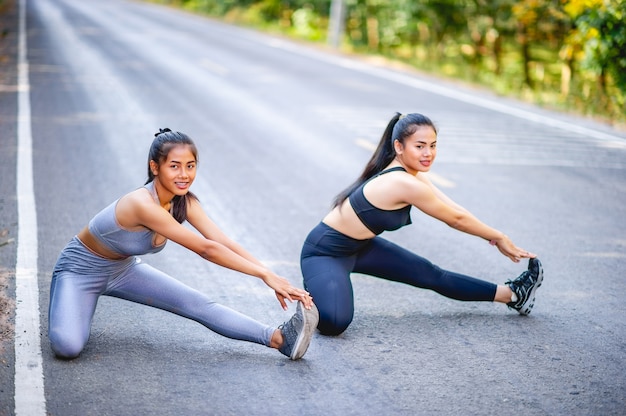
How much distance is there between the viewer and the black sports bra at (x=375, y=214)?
5.05 meters

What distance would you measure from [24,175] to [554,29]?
19.0m

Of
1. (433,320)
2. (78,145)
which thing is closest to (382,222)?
(433,320)

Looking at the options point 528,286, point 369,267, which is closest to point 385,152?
point 369,267

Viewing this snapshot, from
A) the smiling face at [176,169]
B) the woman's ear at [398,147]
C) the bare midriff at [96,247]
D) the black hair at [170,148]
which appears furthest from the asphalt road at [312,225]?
the woman's ear at [398,147]

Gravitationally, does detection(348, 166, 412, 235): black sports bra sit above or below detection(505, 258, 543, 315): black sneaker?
above

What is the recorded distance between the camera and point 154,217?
4328 mm

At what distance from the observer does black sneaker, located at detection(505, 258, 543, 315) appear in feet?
17.2

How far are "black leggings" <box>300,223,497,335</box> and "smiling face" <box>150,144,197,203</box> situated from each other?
1.12 metres

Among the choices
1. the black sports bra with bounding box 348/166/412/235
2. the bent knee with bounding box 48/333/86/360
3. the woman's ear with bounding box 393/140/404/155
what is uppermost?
the woman's ear with bounding box 393/140/404/155

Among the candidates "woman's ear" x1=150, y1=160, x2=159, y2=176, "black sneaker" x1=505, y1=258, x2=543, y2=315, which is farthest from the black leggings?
"woman's ear" x1=150, y1=160, x2=159, y2=176

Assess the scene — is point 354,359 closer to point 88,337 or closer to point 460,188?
point 88,337

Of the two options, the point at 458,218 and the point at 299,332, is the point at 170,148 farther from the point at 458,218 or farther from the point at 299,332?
the point at 458,218

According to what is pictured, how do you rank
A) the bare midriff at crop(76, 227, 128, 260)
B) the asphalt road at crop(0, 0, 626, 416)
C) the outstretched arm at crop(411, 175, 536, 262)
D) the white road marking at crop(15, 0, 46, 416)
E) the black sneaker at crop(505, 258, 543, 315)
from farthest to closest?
the black sneaker at crop(505, 258, 543, 315) < the outstretched arm at crop(411, 175, 536, 262) < the bare midriff at crop(76, 227, 128, 260) < the asphalt road at crop(0, 0, 626, 416) < the white road marking at crop(15, 0, 46, 416)

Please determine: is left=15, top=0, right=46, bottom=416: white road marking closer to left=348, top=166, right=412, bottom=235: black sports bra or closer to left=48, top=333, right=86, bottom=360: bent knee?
left=48, top=333, right=86, bottom=360: bent knee
